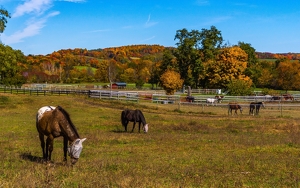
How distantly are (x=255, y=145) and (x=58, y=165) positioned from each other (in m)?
9.21

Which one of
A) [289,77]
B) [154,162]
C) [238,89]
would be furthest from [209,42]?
[154,162]

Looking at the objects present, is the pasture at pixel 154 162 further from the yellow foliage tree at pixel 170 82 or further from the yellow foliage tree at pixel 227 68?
the yellow foliage tree at pixel 227 68

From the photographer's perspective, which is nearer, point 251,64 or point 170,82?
point 170,82

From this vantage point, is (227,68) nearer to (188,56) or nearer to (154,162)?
(188,56)

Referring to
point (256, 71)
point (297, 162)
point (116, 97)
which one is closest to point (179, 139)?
point (297, 162)

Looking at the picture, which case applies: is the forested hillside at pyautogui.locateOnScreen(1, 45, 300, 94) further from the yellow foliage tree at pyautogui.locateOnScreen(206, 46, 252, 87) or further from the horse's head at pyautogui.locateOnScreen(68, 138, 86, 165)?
the horse's head at pyautogui.locateOnScreen(68, 138, 86, 165)

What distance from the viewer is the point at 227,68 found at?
196ft

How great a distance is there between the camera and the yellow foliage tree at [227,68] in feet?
195

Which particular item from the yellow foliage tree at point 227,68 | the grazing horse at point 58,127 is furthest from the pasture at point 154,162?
the yellow foliage tree at point 227,68

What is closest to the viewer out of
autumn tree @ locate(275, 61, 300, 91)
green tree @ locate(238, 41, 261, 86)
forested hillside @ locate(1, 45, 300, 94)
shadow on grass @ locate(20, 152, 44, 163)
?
shadow on grass @ locate(20, 152, 44, 163)

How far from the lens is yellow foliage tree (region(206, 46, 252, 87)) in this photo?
59.4 metres

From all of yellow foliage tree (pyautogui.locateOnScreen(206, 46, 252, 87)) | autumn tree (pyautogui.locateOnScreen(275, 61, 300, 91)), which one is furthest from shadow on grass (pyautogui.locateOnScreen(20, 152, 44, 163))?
autumn tree (pyautogui.locateOnScreen(275, 61, 300, 91))

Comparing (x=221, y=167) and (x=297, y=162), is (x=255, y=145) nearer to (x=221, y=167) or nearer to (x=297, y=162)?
(x=297, y=162)

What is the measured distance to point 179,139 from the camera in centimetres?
1547
